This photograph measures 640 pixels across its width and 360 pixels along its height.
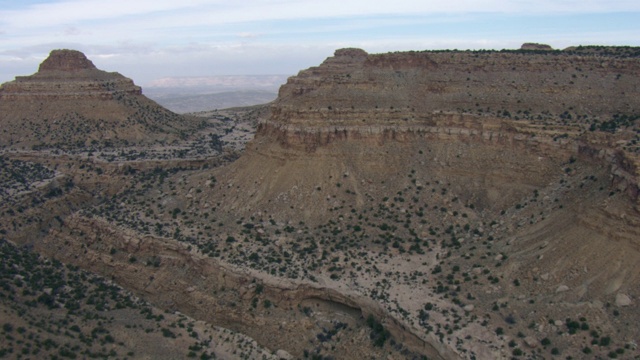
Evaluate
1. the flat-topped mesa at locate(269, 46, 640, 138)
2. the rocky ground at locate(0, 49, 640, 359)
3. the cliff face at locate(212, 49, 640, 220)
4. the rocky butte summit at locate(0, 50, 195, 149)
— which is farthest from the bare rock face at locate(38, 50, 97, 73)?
the flat-topped mesa at locate(269, 46, 640, 138)

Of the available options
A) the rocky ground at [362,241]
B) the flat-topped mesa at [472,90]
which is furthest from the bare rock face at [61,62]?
the flat-topped mesa at [472,90]

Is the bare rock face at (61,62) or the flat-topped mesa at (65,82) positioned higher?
the bare rock face at (61,62)

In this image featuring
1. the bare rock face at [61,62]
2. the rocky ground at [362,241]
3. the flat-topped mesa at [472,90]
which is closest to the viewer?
the rocky ground at [362,241]

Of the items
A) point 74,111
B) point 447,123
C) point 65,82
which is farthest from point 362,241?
point 65,82

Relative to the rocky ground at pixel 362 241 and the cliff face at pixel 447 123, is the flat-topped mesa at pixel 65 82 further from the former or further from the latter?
the cliff face at pixel 447 123

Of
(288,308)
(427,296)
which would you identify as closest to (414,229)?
(427,296)

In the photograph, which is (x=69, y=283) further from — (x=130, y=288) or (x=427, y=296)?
(x=427, y=296)

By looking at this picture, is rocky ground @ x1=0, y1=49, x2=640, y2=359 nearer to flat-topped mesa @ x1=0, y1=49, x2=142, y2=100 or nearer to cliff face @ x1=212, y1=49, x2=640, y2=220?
cliff face @ x1=212, y1=49, x2=640, y2=220

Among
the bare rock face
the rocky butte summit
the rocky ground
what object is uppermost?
the bare rock face
